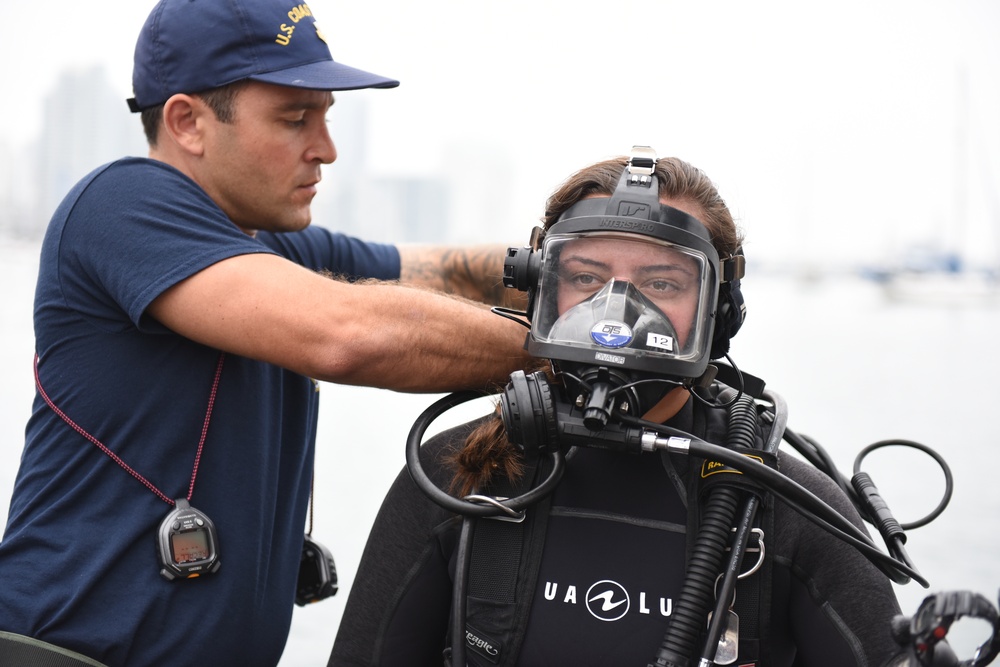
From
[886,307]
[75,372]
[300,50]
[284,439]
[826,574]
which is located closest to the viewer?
[826,574]

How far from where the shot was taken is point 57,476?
5.51ft

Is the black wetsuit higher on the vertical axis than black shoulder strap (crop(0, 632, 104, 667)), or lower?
higher

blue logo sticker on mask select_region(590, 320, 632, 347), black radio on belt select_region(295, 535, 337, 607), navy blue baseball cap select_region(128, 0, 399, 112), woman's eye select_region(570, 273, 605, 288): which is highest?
navy blue baseball cap select_region(128, 0, 399, 112)

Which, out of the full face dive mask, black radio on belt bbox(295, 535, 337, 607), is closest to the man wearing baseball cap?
the full face dive mask

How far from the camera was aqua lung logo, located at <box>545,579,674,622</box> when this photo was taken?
1.47m

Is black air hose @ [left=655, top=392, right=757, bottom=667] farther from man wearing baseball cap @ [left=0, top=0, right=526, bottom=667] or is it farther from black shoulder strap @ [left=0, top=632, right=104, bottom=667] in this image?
black shoulder strap @ [left=0, top=632, right=104, bottom=667]

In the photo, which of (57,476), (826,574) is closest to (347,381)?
(57,476)

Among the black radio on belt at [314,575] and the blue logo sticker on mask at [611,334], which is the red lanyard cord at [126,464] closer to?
the black radio on belt at [314,575]

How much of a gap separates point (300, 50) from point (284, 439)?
2.77 ft

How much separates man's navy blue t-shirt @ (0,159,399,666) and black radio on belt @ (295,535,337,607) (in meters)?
0.39

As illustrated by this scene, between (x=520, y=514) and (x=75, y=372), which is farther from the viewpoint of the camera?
(x=75, y=372)

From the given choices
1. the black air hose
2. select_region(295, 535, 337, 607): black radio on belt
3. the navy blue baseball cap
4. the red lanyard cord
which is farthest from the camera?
select_region(295, 535, 337, 607): black radio on belt

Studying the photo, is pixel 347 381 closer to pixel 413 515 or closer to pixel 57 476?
pixel 413 515

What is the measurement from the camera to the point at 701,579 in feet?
4.47
